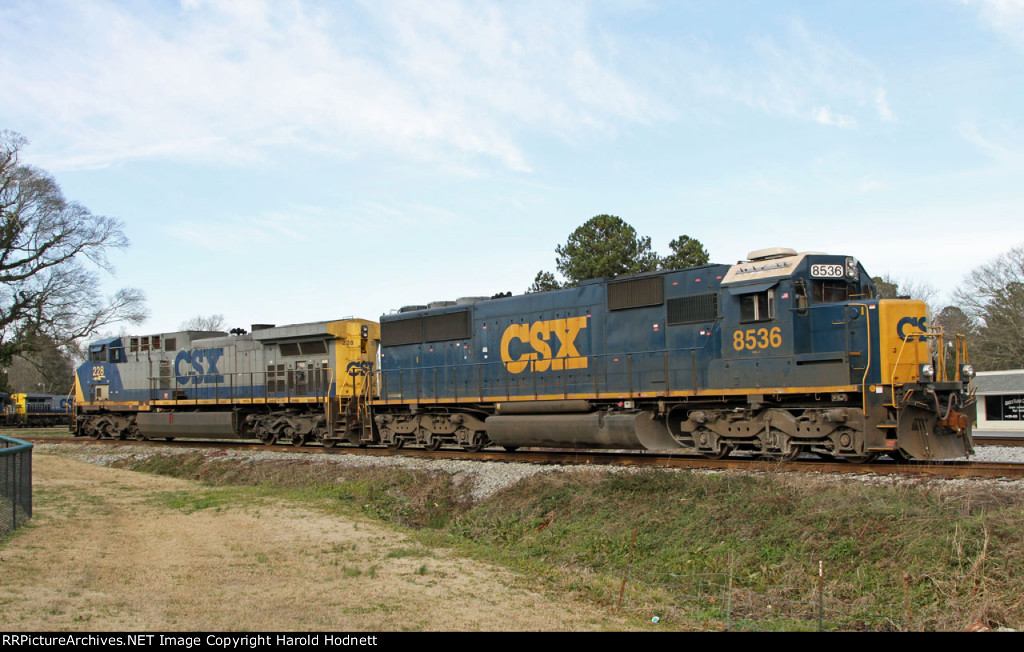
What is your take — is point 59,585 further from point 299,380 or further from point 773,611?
point 299,380

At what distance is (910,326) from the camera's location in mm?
12891

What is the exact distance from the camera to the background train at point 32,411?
1953 inches

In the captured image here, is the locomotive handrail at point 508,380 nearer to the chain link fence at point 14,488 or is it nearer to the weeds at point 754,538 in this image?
the weeds at point 754,538

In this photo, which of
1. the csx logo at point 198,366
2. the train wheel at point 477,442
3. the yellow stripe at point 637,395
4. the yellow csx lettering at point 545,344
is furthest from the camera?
the csx logo at point 198,366

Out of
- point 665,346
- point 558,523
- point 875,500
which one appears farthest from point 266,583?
point 665,346

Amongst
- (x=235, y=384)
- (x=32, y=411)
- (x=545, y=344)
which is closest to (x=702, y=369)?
(x=545, y=344)

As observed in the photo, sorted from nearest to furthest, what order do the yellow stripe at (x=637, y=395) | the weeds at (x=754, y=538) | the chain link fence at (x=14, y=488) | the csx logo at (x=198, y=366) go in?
the weeds at (x=754, y=538) < the chain link fence at (x=14, y=488) < the yellow stripe at (x=637, y=395) < the csx logo at (x=198, y=366)

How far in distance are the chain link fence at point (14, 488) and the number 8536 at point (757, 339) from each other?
11660mm

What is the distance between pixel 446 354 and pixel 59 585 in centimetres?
1239

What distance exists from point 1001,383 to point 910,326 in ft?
72.0

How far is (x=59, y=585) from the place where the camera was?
303 inches

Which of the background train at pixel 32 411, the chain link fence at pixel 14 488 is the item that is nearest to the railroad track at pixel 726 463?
the chain link fence at pixel 14 488

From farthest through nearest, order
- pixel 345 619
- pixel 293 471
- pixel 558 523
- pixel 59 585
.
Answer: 1. pixel 293 471
2. pixel 558 523
3. pixel 59 585
4. pixel 345 619
